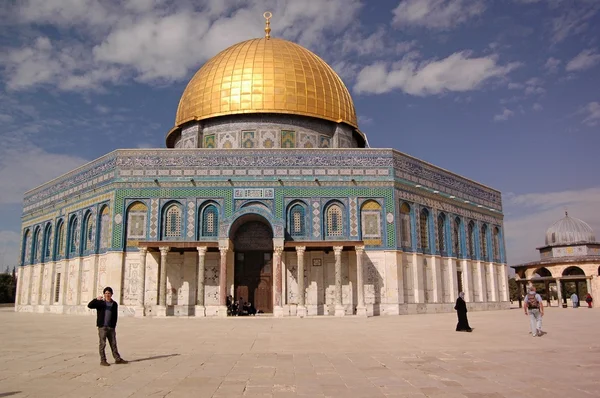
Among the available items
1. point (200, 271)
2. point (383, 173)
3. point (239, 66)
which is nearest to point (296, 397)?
point (200, 271)

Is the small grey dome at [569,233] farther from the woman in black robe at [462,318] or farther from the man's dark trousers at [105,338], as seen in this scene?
the man's dark trousers at [105,338]

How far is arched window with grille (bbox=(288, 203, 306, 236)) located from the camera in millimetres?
23938

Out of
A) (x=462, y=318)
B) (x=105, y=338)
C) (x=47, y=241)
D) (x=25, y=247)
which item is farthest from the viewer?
(x=25, y=247)

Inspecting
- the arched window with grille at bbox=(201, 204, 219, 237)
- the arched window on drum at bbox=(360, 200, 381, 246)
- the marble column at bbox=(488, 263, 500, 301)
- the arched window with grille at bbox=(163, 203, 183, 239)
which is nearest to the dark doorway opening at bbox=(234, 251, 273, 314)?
the arched window with grille at bbox=(201, 204, 219, 237)

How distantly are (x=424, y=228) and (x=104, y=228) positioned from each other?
50.5 ft

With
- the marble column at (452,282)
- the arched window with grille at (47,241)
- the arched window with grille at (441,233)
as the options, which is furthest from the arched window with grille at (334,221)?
the arched window with grille at (47,241)

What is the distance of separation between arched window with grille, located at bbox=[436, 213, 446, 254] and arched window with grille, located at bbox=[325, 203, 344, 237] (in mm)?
5907

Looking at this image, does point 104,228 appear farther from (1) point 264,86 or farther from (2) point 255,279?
(1) point 264,86

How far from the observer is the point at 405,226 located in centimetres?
2509

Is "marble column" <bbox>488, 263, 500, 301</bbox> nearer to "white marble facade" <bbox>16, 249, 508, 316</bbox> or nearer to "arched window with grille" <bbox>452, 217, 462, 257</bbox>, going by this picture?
"arched window with grille" <bbox>452, 217, 462, 257</bbox>

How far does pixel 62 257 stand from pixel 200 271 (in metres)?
9.88

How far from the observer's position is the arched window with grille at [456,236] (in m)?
28.2

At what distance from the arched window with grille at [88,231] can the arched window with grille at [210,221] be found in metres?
5.91

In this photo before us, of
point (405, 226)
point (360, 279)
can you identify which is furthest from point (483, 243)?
point (360, 279)
